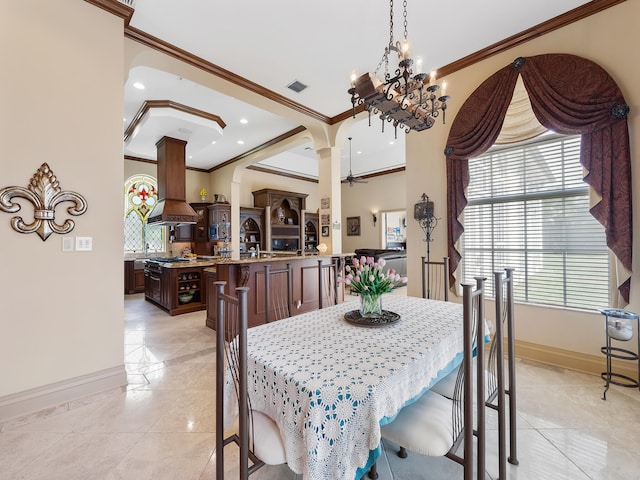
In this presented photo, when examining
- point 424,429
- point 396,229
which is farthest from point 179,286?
point 396,229

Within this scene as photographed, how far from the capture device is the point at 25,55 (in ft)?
7.06

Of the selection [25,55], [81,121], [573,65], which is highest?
[573,65]

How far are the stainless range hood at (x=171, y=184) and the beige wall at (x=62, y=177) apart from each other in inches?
115

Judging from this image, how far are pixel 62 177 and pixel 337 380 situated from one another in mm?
2611

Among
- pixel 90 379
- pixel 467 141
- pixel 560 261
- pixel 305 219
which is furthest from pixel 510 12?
pixel 305 219

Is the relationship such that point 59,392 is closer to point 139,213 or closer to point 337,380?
point 337,380

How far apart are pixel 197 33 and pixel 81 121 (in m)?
1.45

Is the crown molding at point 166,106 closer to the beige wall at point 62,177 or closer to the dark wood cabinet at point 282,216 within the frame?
the beige wall at point 62,177

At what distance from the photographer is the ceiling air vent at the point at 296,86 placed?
12.6 feet

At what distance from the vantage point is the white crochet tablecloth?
998 millimetres

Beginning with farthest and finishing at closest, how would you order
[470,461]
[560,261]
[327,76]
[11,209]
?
[327,76] → [560,261] → [11,209] → [470,461]

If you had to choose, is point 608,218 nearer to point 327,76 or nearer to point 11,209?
point 327,76

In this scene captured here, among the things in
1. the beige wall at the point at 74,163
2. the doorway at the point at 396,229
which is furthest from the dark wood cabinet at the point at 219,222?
the doorway at the point at 396,229

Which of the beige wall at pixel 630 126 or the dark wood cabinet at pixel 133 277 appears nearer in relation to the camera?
the beige wall at pixel 630 126
